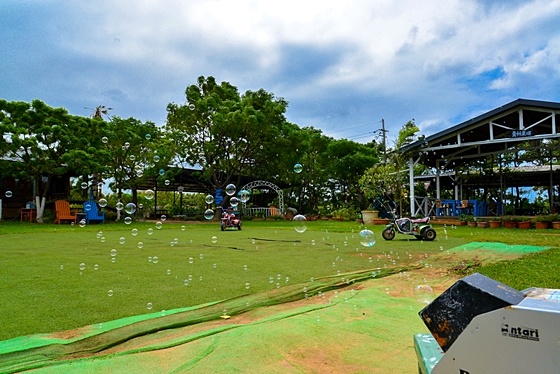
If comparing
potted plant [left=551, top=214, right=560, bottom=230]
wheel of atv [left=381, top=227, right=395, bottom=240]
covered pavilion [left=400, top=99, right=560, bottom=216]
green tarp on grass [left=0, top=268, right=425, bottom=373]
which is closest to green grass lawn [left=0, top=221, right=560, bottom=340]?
green tarp on grass [left=0, top=268, right=425, bottom=373]

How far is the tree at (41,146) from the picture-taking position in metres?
17.0

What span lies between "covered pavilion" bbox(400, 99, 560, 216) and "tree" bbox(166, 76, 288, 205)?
842 centimetres

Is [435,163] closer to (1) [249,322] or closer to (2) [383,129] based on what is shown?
(2) [383,129]

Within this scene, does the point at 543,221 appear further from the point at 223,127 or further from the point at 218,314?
the point at 223,127

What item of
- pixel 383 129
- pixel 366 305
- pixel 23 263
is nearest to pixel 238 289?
pixel 366 305

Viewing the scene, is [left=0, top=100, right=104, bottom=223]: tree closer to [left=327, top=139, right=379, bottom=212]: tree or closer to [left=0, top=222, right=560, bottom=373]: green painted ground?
[left=0, top=222, right=560, bottom=373]: green painted ground

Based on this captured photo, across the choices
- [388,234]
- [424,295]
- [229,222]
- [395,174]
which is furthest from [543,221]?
[424,295]

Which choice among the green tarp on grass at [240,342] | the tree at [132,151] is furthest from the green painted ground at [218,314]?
the tree at [132,151]

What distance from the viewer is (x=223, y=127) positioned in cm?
1972

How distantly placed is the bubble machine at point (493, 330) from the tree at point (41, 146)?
63.0 feet

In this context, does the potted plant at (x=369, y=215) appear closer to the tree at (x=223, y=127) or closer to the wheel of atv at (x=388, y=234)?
the tree at (x=223, y=127)

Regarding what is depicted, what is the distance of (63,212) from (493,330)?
2022 cm

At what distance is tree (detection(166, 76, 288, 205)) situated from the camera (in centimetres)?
2016

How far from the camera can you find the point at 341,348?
229 centimetres
